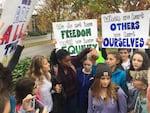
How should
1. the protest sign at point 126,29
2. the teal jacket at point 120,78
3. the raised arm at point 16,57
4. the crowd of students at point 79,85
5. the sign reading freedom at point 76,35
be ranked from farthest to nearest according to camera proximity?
the sign reading freedom at point 76,35 < the protest sign at point 126,29 < the teal jacket at point 120,78 < the raised arm at point 16,57 < the crowd of students at point 79,85

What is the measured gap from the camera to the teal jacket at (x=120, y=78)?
498cm

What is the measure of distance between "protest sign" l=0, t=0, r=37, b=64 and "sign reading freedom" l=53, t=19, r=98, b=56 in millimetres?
2702

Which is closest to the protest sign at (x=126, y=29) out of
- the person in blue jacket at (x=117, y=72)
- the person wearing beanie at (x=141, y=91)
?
the person in blue jacket at (x=117, y=72)

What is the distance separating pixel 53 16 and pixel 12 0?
28.3 metres

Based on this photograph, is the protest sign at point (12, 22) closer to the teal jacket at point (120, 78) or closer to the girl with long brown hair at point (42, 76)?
the girl with long brown hair at point (42, 76)

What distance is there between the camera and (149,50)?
6422 mm

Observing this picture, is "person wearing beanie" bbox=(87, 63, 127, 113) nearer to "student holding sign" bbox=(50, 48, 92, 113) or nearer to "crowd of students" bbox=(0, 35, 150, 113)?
"crowd of students" bbox=(0, 35, 150, 113)

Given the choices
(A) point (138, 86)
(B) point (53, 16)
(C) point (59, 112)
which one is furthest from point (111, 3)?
(A) point (138, 86)

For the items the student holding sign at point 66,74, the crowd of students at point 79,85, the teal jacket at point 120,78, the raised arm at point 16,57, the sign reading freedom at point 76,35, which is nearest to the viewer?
the crowd of students at point 79,85

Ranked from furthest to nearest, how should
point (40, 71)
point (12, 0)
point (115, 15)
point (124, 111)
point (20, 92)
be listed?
point (115, 15) < point (40, 71) < point (124, 111) < point (20, 92) < point (12, 0)

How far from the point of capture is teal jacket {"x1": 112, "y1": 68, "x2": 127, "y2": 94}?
4977 millimetres

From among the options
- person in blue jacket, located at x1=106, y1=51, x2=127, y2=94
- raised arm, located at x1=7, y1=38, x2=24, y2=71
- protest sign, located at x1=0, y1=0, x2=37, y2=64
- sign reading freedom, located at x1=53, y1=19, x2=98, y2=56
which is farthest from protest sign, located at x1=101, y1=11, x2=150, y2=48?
protest sign, located at x1=0, y1=0, x2=37, y2=64

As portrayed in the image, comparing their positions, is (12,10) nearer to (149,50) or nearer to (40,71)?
(40,71)

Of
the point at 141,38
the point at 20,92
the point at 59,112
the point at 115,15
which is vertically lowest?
the point at 59,112
